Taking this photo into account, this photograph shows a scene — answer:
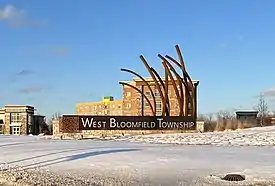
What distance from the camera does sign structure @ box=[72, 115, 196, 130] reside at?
107 feet

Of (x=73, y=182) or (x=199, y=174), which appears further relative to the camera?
(x=199, y=174)

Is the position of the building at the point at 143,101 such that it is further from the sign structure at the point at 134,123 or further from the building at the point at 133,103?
the sign structure at the point at 134,123

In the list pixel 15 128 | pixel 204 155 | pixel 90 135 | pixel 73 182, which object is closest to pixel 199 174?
pixel 73 182

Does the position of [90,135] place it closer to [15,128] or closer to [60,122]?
[60,122]

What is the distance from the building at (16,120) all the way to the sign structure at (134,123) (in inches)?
2376

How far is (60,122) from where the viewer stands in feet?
106

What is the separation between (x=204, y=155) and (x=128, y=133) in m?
17.0

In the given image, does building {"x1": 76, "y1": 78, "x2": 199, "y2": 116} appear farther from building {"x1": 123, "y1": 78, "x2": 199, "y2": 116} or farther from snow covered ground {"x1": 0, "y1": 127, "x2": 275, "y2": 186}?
snow covered ground {"x1": 0, "y1": 127, "x2": 275, "y2": 186}

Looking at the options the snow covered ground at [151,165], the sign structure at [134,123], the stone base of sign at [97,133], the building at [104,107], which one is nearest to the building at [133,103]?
the building at [104,107]

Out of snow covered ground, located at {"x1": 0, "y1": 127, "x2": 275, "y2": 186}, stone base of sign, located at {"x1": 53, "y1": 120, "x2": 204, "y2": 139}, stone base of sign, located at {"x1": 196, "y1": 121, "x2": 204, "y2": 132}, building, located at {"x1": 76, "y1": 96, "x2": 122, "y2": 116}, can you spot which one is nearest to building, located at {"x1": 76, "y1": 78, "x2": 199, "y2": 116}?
building, located at {"x1": 76, "y1": 96, "x2": 122, "y2": 116}

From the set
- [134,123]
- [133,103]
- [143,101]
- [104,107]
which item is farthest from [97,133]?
[104,107]

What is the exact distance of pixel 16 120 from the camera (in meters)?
92.9

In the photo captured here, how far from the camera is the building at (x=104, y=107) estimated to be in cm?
11565

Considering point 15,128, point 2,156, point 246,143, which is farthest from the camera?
point 15,128
